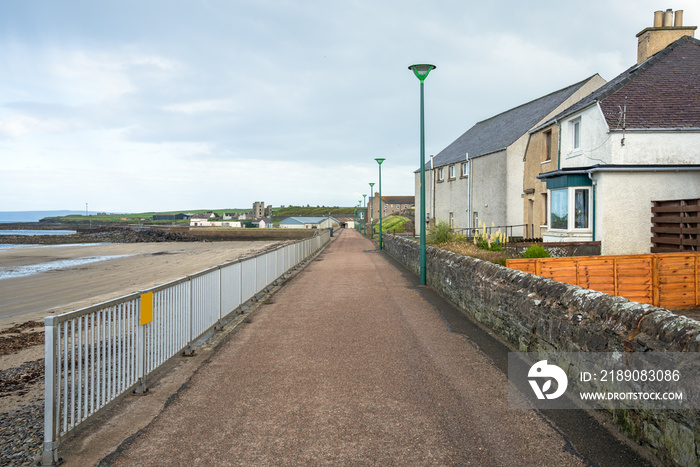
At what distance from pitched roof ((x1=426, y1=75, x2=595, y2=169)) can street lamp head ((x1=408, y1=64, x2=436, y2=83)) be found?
689 inches

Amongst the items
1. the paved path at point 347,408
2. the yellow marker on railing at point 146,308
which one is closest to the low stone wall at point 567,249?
the paved path at point 347,408

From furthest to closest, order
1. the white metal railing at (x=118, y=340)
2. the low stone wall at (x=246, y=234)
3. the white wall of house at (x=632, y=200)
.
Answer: the low stone wall at (x=246, y=234), the white wall of house at (x=632, y=200), the white metal railing at (x=118, y=340)

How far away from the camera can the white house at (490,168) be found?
30969 millimetres

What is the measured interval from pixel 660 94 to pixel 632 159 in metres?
3.76

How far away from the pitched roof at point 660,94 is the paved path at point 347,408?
14.1m

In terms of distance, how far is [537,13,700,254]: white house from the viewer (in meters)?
17.3

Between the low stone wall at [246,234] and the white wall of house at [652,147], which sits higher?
the white wall of house at [652,147]

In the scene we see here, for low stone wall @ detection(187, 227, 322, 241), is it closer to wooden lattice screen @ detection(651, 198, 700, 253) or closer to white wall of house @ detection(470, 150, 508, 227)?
white wall of house @ detection(470, 150, 508, 227)

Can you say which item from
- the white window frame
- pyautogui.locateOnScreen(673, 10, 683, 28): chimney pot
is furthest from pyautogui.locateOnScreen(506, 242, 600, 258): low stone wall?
pyautogui.locateOnScreen(673, 10, 683, 28): chimney pot

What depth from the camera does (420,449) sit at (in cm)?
434

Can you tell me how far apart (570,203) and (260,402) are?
1692 cm

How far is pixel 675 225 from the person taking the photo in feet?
52.3

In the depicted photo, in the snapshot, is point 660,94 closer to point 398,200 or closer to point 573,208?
point 573,208

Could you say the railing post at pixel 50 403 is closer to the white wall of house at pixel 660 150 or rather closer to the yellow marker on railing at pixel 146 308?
the yellow marker on railing at pixel 146 308
